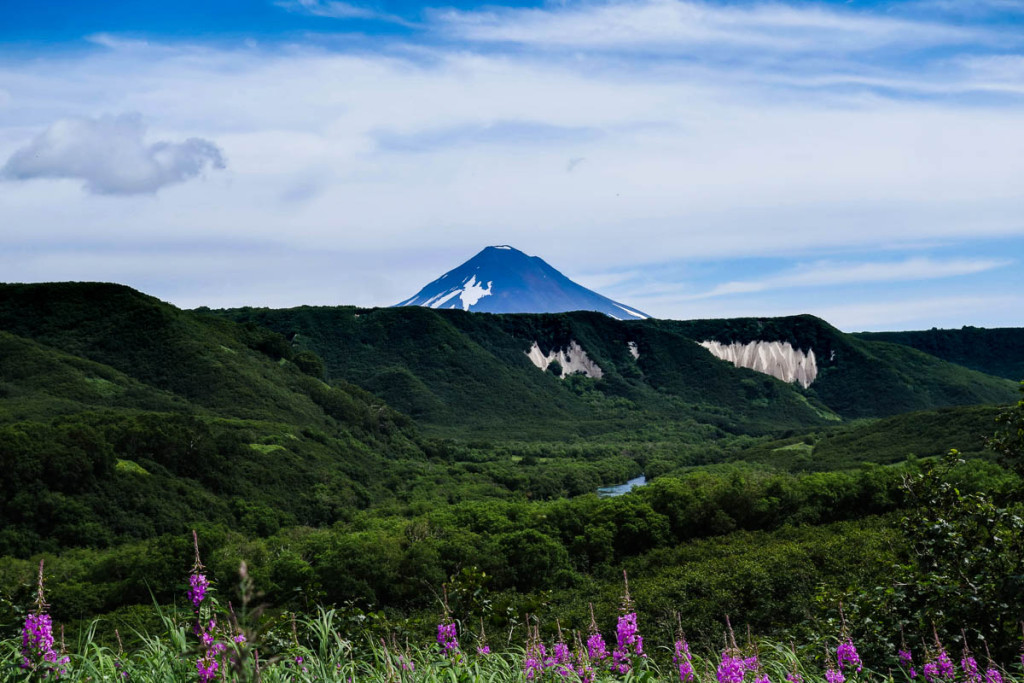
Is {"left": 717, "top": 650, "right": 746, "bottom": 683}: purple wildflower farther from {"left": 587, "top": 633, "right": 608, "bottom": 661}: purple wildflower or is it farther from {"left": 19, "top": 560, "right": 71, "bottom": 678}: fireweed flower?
{"left": 19, "top": 560, "right": 71, "bottom": 678}: fireweed flower

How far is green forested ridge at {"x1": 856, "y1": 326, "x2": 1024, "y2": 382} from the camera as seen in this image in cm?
17125

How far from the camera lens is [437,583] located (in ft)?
88.4

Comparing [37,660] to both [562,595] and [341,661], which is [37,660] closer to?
[341,661]

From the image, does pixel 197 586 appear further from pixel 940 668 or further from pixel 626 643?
pixel 940 668

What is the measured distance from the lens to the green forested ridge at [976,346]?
17125cm

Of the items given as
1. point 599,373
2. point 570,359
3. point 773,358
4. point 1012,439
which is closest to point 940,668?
point 1012,439

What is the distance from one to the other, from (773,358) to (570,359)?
135 ft

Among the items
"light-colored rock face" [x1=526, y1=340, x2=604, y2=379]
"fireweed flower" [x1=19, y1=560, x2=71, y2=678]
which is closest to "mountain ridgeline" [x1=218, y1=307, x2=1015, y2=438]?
"light-colored rock face" [x1=526, y1=340, x2=604, y2=379]

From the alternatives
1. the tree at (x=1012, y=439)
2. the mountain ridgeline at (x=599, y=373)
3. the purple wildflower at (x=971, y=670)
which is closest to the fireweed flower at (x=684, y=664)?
the purple wildflower at (x=971, y=670)

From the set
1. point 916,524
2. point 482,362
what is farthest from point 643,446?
point 916,524

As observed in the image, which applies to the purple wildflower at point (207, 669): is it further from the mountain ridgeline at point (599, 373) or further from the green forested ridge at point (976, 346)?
the green forested ridge at point (976, 346)

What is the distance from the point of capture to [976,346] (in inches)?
7013

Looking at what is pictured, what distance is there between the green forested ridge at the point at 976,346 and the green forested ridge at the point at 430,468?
40638 mm

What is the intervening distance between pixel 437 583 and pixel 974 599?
20547mm
